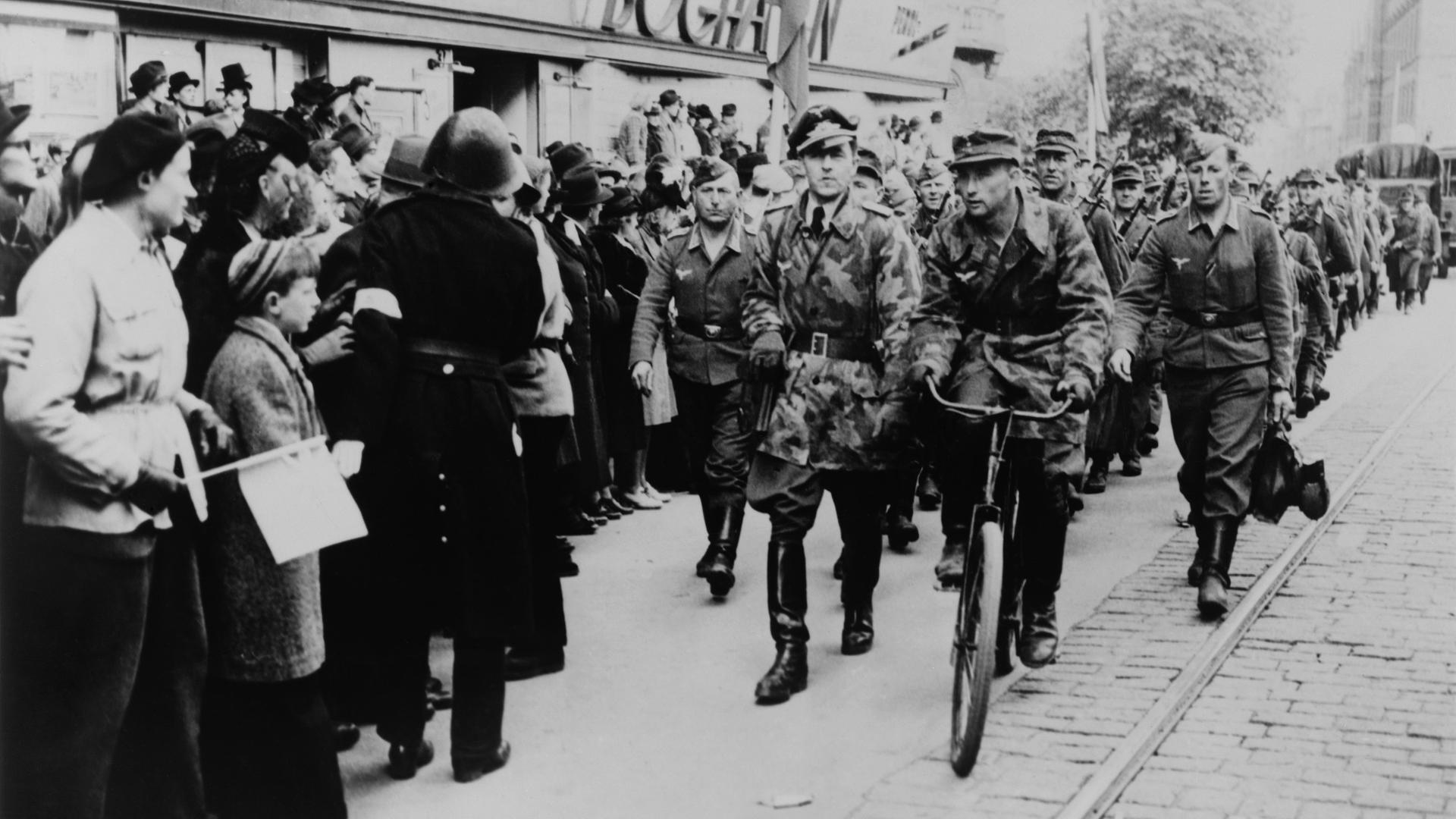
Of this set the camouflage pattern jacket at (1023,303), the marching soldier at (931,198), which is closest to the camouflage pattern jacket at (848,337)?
the camouflage pattern jacket at (1023,303)

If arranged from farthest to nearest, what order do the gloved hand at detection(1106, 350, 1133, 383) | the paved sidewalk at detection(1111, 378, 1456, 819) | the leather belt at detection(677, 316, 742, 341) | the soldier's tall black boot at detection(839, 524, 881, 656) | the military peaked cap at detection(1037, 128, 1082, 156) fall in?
the military peaked cap at detection(1037, 128, 1082, 156) → the leather belt at detection(677, 316, 742, 341) → the gloved hand at detection(1106, 350, 1133, 383) → the soldier's tall black boot at detection(839, 524, 881, 656) → the paved sidewalk at detection(1111, 378, 1456, 819)

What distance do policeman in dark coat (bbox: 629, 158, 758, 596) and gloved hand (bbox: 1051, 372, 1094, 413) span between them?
2.62 metres

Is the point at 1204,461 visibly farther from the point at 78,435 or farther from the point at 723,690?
the point at 78,435

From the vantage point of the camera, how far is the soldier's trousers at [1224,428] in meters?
7.84

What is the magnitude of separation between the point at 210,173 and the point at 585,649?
113 inches

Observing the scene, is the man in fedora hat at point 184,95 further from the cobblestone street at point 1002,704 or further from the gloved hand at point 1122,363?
the gloved hand at point 1122,363

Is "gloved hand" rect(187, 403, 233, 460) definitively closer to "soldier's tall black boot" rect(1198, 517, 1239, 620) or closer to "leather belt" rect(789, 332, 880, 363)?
"leather belt" rect(789, 332, 880, 363)

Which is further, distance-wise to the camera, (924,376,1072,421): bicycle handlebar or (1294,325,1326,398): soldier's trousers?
(1294,325,1326,398): soldier's trousers

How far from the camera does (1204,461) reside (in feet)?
26.3

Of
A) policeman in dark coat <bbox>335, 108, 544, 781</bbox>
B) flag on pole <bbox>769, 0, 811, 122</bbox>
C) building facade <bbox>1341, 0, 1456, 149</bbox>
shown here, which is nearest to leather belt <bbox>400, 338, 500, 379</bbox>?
policeman in dark coat <bbox>335, 108, 544, 781</bbox>

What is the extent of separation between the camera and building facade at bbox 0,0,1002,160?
13.9 meters

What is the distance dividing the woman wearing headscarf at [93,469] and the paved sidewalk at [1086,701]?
226cm

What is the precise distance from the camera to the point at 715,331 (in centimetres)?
874

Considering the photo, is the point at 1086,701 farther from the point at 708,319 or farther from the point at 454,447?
the point at 708,319
